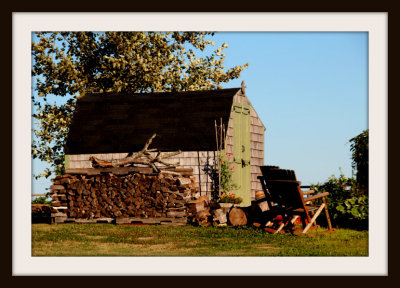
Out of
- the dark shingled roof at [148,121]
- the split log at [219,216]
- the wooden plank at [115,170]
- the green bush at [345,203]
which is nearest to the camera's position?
the green bush at [345,203]

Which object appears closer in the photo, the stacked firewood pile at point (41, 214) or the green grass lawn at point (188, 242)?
the green grass lawn at point (188, 242)

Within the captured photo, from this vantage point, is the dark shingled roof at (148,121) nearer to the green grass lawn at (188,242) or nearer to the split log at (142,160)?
the split log at (142,160)

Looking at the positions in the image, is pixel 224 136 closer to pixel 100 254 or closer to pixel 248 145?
pixel 248 145

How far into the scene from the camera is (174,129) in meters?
20.0

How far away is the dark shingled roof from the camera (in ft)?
64.5

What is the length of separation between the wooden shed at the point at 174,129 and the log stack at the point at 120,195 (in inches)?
95.4

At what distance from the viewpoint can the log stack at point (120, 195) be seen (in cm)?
1650

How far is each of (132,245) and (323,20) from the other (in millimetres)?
5987

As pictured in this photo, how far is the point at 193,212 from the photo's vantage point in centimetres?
1641

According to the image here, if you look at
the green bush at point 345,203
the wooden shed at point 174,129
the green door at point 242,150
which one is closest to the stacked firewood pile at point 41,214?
the wooden shed at point 174,129

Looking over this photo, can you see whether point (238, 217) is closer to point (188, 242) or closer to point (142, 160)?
point (188, 242)

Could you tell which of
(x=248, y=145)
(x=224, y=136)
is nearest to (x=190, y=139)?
(x=224, y=136)

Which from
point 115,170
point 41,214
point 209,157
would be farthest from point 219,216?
point 41,214

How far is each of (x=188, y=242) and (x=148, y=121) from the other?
8398 mm
